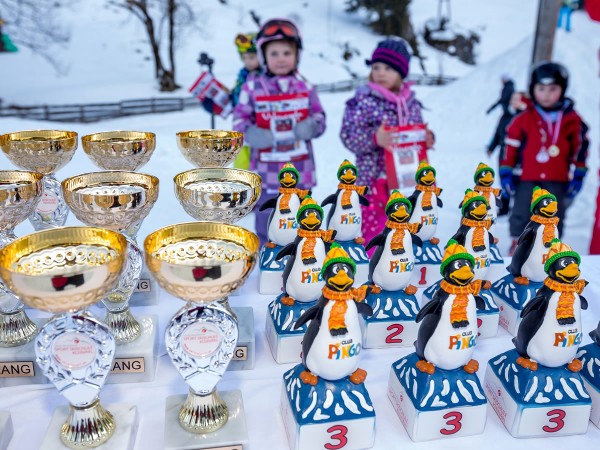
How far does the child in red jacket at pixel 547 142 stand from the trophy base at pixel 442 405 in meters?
1.79

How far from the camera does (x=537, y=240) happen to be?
1254mm

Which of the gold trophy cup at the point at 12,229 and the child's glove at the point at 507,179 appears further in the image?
the child's glove at the point at 507,179

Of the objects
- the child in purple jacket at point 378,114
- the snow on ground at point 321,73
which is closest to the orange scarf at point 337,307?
the child in purple jacket at point 378,114

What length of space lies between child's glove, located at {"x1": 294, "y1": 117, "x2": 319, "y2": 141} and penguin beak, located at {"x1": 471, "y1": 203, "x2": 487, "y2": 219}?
106 centimetres

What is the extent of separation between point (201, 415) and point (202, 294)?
0.83 feet

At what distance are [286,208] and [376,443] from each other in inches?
25.1

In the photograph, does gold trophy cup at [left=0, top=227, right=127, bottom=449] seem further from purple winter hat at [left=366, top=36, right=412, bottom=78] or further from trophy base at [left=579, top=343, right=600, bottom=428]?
purple winter hat at [left=366, top=36, right=412, bottom=78]

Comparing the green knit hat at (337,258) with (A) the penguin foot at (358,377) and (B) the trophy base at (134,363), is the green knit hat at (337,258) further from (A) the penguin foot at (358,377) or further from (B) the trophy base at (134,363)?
(B) the trophy base at (134,363)

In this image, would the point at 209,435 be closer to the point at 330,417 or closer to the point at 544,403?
the point at 330,417

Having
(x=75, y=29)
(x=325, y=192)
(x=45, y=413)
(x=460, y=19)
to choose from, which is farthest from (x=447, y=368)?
(x=460, y=19)

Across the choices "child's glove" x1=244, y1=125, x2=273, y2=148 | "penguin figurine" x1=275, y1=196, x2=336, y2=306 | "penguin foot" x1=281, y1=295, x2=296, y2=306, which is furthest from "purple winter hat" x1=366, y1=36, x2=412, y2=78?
"penguin foot" x1=281, y1=295, x2=296, y2=306

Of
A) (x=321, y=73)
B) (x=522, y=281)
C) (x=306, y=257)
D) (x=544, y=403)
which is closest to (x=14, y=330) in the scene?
(x=306, y=257)

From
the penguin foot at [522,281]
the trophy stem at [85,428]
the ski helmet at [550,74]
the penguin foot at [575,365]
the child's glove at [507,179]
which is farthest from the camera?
the child's glove at [507,179]

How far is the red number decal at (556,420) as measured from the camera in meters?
0.94
